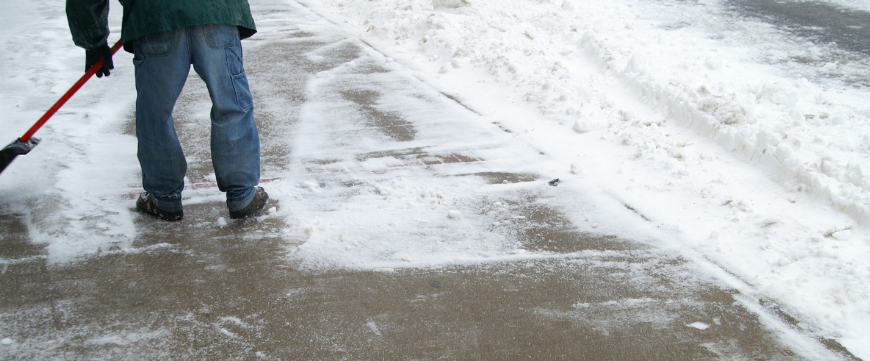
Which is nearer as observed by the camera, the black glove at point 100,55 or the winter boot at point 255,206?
the black glove at point 100,55

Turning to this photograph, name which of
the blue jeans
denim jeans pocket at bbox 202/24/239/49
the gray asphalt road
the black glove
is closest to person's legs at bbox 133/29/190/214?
the blue jeans

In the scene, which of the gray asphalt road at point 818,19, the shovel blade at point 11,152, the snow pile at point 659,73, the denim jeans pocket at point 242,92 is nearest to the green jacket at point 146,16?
the denim jeans pocket at point 242,92

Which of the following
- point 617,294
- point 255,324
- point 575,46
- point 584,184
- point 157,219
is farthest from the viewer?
point 575,46

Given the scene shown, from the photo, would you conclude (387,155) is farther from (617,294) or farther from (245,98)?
(617,294)

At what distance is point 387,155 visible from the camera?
3.69m

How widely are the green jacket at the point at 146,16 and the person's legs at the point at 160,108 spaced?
6cm

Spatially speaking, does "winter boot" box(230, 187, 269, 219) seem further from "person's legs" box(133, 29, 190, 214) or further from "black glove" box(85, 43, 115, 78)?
"black glove" box(85, 43, 115, 78)

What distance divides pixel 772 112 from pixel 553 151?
59.4 inches

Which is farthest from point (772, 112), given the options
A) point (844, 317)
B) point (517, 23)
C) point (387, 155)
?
point (517, 23)

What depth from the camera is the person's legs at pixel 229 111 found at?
2633 millimetres

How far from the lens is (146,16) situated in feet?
8.17

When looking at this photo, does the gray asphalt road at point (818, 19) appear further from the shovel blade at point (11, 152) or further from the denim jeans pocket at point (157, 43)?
the shovel blade at point (11, 152)

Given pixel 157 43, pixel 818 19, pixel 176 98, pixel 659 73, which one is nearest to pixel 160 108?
pixel 176 98

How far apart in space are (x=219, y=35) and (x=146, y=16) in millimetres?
299
